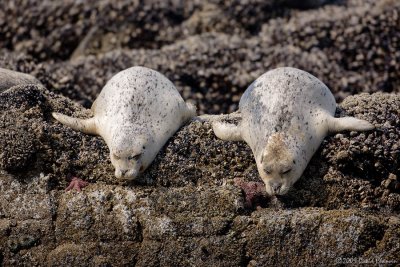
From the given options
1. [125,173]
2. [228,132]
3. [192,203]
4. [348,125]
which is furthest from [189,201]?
[348,125]

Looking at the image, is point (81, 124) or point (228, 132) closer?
point (228, 132)

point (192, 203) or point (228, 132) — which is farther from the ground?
point (228, 132)

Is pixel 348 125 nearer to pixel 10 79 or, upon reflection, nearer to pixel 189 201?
pixel 189 201

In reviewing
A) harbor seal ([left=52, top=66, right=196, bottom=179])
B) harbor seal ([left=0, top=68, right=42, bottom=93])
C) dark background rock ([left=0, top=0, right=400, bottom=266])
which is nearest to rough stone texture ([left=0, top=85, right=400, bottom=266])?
→ dark background rock ([left=0, top=0, right=400, bottom=266])

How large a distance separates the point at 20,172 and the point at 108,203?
894 mm

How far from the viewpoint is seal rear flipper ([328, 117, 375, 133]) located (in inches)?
256

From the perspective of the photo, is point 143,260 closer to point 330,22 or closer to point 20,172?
point 20,172

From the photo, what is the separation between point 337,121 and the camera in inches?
258

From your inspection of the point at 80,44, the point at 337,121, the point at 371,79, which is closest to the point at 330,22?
the point at 371,79

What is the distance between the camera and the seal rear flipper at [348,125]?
6.49 m

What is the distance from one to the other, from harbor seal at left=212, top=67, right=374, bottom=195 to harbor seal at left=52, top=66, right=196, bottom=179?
44 cm

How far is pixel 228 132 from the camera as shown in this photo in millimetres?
6691

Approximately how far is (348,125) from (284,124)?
554 mm

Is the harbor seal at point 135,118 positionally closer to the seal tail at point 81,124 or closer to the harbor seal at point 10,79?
the seal tail at point 81,124
